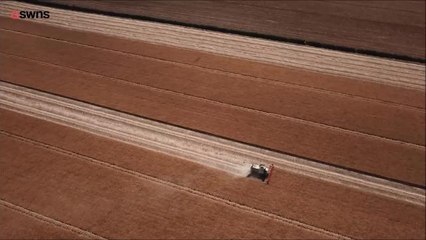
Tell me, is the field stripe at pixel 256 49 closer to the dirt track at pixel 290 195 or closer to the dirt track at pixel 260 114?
the dirt track at pixel 260 114

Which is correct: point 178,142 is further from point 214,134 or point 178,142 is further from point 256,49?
point 256,49

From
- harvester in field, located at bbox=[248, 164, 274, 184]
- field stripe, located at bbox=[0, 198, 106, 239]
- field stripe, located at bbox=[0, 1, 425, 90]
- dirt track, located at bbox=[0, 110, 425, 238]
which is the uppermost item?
field stripe, located at bbox=[0, 1, 425, 90]

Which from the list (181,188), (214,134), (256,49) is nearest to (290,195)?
(181,188)

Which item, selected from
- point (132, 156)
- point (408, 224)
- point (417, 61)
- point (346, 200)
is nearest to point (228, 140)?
point (132, 156)

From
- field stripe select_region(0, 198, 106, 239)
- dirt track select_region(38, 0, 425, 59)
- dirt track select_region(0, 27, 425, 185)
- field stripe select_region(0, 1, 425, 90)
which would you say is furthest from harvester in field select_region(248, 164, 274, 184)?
dirt track select_region(38, 0, 425, 59)

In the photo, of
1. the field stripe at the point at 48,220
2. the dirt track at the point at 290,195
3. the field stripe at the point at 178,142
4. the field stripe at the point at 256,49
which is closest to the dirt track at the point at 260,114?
the field stripe at the point at 178,142

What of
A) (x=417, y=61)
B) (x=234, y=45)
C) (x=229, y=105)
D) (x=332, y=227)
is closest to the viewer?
(x=332, y=227)

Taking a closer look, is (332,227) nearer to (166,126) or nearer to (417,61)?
(166,126)

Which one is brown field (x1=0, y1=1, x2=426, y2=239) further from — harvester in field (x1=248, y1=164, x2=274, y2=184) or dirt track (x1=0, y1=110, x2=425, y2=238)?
harvester in field (x1=248, y1=164, x2=274, y2=184)
